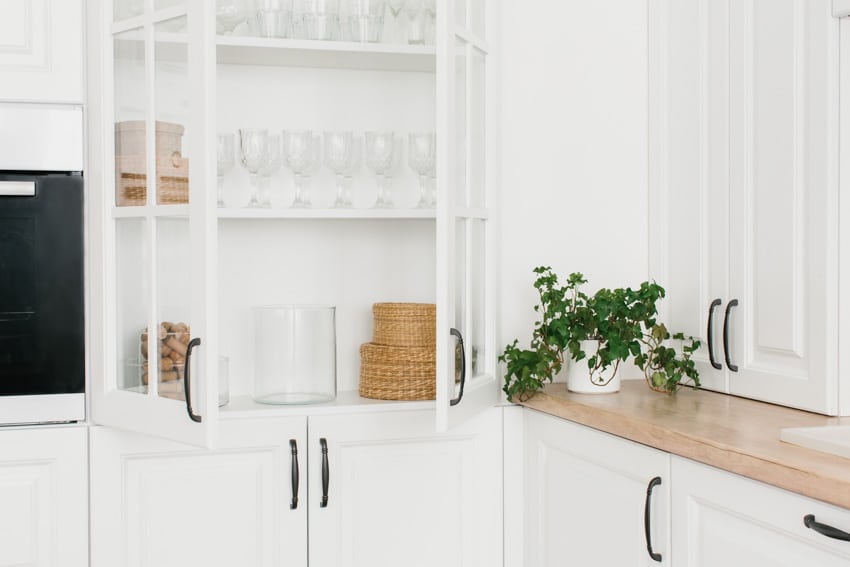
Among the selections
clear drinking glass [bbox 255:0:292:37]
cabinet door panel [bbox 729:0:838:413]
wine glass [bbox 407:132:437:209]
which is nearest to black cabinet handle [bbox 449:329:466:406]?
wine glass [bbox 407:132:437:209]

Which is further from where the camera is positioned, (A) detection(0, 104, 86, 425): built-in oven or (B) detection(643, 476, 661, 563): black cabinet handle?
(A) detection(0, 104, 86, 425): built-in oven

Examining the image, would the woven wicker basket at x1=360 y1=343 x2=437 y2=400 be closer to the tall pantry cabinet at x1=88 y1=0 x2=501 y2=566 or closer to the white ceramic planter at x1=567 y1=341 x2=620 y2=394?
the tall pantry cabinet at x1=88 y1=0 x2=501 y2=566

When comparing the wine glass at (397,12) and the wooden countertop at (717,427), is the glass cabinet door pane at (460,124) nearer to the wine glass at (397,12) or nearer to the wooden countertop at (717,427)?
the wine glass at (397,12)

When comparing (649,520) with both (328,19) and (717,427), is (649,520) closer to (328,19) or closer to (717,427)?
(717,427)

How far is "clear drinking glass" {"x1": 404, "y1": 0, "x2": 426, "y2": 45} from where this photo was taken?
2.15m

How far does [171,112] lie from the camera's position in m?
1.80

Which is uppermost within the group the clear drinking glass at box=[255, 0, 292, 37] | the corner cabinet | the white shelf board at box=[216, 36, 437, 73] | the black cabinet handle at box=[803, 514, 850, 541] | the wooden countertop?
the clear drinking glass at box=[255, 0, 292, 37]

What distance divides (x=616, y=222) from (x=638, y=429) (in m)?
0.79

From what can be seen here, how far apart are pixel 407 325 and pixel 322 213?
0.35 metres

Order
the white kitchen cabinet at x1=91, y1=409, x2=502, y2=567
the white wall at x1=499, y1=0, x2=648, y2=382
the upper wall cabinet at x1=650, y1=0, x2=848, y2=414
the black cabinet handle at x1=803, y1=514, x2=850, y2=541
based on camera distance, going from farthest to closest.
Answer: the white wall at x1=499, y1=0, x2=648, y2=382 < the white kitchen cabinet at x1=91, y1=409, x2=502, y2=567 < the upper wall cabinet at x1=650, y1=0, x2=848, y2=414 < the black cabinet handle at x1=803, y1=514, x2=850, y2=541

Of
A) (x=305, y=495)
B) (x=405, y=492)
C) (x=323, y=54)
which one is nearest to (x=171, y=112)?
(x=323, y=54)

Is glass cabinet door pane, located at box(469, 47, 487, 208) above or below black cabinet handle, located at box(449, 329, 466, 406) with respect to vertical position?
above

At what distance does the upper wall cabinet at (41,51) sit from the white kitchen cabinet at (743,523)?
1517mm

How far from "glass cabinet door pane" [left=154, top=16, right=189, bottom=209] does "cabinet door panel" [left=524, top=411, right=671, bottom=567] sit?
100cm
